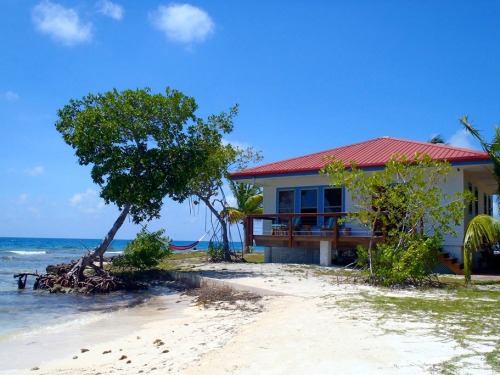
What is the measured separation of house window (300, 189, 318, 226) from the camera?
19656mm

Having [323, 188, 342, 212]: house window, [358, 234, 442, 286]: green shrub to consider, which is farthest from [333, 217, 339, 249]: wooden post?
[358, 234, 442, 286]: green shrub

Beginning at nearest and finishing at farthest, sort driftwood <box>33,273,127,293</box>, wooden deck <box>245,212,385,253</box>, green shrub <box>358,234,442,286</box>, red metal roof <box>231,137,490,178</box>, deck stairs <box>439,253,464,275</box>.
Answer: green shrub <box>358,234,442,286</box>
deck stairs <box>439,253,464,275</box>
driftwood <box>33,273,127,293</box>
red metal roof <box>231,137,490,178</box>
wooden deck <box>245,212,385,253</box>

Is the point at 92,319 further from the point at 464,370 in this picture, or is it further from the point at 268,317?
the point at 464,370

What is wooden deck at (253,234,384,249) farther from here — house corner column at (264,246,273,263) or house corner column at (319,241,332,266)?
house corner column at (264,246,273,263)

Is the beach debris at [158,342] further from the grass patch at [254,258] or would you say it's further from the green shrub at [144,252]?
the grass patch at [254,258]

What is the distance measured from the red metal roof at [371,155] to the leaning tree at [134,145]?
12.9 ft

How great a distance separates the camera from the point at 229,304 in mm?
11234

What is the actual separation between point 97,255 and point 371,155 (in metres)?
10.5

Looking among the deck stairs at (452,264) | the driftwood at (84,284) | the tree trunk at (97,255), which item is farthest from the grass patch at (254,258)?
the deck stairs at (452,264)

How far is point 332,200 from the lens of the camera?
19312 millimetres

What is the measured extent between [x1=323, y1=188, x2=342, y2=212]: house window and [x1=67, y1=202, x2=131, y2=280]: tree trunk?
24.4 ft

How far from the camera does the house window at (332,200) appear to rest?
19109mm

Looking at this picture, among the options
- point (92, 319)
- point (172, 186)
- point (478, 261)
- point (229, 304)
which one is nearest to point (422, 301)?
point (229, 304)

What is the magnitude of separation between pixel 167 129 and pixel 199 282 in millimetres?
4948
